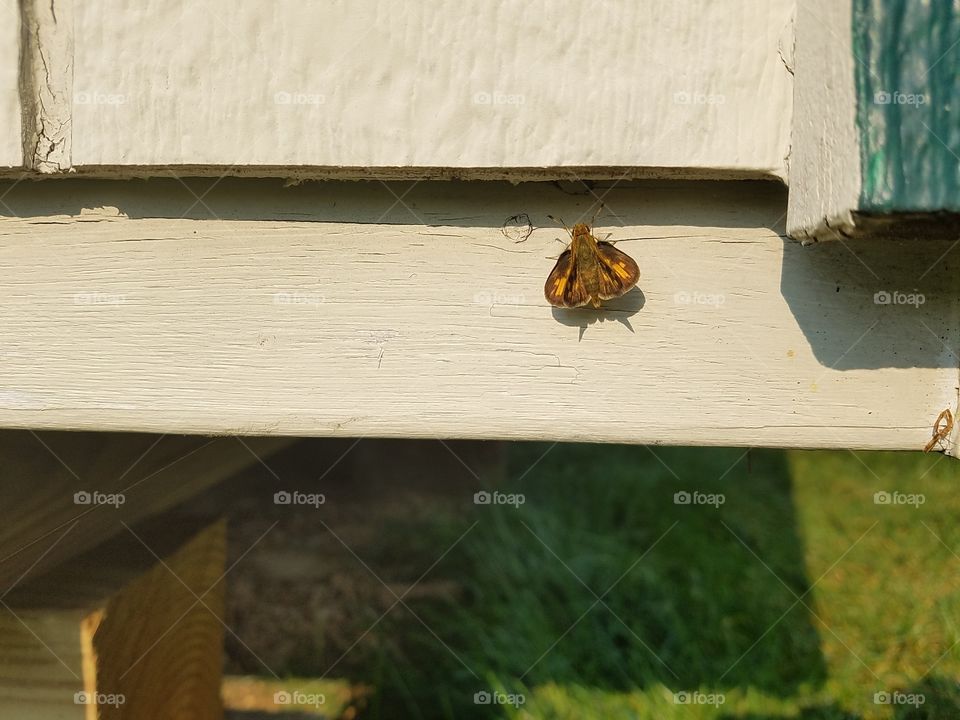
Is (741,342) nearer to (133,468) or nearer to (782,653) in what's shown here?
(133,468)

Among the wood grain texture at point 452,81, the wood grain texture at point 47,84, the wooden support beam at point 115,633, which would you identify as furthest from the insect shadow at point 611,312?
the wooden support beam at point 115,633

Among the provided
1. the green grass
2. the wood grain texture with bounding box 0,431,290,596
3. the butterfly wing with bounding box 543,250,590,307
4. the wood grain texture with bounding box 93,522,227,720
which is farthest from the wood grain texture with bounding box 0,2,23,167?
the green grass

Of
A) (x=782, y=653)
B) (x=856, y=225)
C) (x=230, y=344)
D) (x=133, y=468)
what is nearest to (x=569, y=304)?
(x=856, y=225)

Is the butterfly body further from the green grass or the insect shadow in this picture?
the green grass

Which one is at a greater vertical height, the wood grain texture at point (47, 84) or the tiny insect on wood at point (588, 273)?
the wood grain texture at point (47, 84)

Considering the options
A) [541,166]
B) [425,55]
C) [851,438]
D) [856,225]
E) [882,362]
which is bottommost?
[851,438]

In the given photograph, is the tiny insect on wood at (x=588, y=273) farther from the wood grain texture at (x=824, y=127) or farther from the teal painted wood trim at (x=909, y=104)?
the teal painted wood trim at (x=909, y=104)
